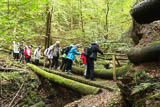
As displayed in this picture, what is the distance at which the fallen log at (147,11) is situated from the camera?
1611 millimetres

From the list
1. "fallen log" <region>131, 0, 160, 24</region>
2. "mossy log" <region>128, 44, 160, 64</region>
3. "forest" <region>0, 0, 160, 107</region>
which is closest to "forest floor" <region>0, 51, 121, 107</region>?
"forest" <region>0, 0, 160, 107</region>

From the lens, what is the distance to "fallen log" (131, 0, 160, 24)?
1611 mm

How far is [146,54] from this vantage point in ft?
15.9

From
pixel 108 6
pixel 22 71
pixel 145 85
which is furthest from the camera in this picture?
pixel 108 6

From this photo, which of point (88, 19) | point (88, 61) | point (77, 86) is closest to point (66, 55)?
point (88, 61)

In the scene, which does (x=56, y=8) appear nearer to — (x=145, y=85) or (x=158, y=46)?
(x=158, y=46)

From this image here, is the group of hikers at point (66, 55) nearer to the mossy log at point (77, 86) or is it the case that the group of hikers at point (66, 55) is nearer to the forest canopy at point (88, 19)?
the forest canopy at point (88, 19)

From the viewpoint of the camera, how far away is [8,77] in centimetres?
983

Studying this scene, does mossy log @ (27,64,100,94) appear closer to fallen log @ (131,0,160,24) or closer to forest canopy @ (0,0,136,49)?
forest canopy @ (0,0,136,49)

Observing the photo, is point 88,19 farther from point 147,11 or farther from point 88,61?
point 147,11

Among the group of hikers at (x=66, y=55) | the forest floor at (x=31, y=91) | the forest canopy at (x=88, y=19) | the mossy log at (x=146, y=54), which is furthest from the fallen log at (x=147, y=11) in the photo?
the forest floor at (x=31, y=91)

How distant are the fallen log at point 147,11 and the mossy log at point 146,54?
3019 millimetres

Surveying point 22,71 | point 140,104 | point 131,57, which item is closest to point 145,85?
point 140,104

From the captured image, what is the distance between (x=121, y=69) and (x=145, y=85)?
485 centimetres
